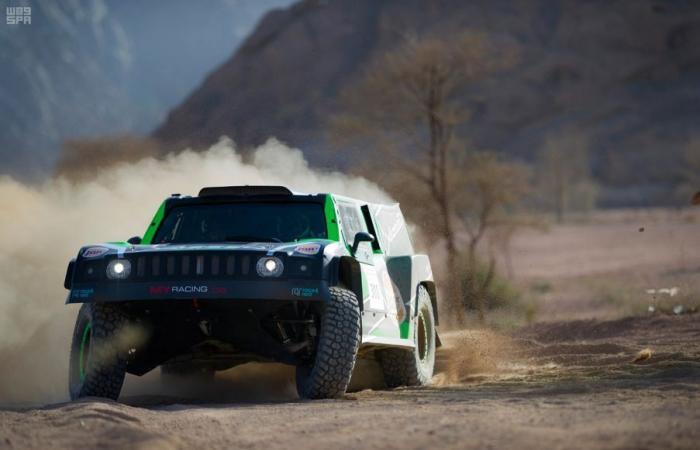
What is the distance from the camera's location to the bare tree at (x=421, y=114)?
97.6ft

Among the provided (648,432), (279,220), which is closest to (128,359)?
(279,220)

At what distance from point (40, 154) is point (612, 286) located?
16138 millimetres

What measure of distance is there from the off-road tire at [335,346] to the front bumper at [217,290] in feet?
0.70

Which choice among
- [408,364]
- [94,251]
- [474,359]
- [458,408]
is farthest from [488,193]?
[458,408]

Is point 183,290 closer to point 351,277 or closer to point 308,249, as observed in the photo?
point 308,249

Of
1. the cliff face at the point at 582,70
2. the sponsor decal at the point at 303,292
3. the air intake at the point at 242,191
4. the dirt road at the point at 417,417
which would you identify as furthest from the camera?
the cliff face at the point at 582,70

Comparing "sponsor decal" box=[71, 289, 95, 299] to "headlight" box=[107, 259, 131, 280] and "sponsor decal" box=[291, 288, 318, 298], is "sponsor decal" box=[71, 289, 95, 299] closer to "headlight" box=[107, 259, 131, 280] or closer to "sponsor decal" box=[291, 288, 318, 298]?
"headlight" box=[107, 259, 131, 280]

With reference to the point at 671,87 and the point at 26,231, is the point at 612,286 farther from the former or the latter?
the point at 671,87

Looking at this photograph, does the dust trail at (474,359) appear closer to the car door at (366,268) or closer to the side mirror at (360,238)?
the car door at (366,268)

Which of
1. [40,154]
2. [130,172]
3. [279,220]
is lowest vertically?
[279,220]

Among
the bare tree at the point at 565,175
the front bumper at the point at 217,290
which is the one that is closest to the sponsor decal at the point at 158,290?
the front bumper at the point at 217,290

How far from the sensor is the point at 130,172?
17.4 meters

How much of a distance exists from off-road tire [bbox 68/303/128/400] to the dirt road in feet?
1.68

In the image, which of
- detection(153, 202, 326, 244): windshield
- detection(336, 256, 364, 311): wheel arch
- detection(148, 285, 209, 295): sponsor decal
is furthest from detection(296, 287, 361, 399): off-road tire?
detection(153, 202, 326, 244): windshield
